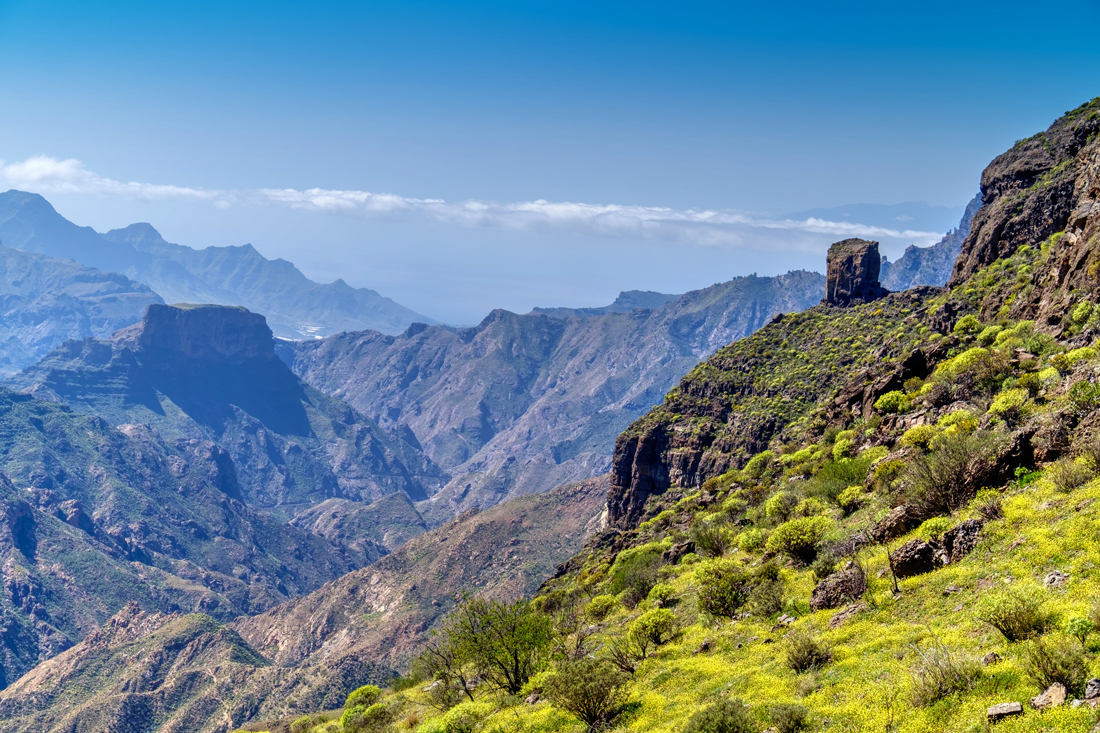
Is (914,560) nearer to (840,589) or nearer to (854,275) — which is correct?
(840,589)

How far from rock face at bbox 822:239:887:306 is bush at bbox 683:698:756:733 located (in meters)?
109

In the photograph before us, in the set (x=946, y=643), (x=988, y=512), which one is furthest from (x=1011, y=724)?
(x=988, y=512)

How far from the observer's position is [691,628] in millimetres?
31766

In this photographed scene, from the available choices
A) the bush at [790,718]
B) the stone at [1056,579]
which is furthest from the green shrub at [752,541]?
the bush at [790,718]

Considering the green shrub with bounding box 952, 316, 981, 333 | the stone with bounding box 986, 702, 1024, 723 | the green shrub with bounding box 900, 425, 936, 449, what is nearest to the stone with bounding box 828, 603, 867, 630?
the stone with bounding box 986, 702, 1024, 723

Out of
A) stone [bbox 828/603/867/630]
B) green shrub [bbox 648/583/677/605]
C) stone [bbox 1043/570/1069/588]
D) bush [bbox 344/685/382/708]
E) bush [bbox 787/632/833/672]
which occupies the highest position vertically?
stone [bbox 1043/570/1069/588]

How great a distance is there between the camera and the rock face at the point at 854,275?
118562 millimetres

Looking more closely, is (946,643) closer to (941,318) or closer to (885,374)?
(885,374)

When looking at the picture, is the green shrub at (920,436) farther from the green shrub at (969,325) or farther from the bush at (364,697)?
the bush at (364,697)

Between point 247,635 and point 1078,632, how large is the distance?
211 m

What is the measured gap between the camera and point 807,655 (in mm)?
21359

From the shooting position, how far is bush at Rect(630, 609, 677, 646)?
30.9m

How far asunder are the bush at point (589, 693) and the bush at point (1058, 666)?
14163 millimetres

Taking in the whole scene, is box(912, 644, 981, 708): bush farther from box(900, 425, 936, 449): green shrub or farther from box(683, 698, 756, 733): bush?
A: box(900, 425, 936, 449): green shrub
